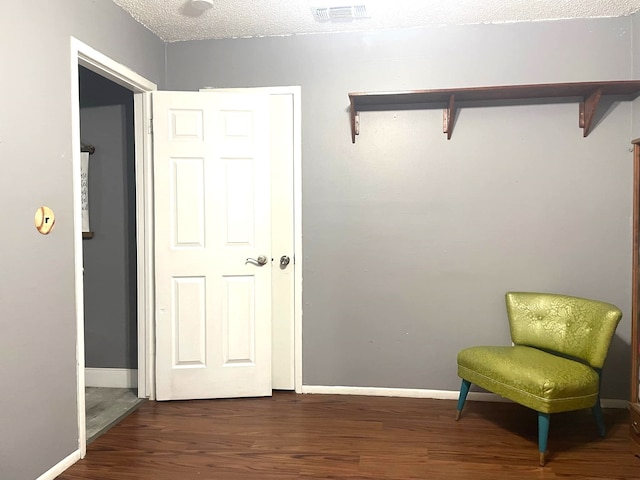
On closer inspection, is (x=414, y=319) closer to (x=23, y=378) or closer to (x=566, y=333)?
(x=566, y=333)

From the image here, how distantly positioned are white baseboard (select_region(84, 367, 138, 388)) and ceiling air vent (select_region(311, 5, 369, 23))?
2.67 m

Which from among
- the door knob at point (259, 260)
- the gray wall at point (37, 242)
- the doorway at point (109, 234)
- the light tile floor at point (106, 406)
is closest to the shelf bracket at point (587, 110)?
the door knob at point (259, 260)

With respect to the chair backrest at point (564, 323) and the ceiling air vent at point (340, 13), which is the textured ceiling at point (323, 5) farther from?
the chair backrest at point (564, 323)

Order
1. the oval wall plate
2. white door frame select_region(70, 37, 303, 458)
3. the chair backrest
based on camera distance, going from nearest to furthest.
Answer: the oval wall plate → the chair backrest → white door frame select_region(70, 37, 303, 458)

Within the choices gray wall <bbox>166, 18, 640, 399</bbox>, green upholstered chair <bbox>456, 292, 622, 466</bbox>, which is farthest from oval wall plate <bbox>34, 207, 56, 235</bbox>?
green upholstered chair <bbox>456, 292, 622, 466</bbox>


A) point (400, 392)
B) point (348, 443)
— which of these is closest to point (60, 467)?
point (348, 443)

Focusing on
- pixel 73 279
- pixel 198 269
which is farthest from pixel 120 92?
pixel 73 279

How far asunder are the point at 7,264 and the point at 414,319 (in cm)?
231

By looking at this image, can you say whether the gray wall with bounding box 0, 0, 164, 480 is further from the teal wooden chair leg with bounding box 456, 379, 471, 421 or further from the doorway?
the teal wooden chair leg with bounding box 456, 379, 471, 421

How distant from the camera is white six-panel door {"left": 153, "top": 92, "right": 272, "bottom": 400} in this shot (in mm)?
3127

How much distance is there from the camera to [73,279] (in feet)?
7.88

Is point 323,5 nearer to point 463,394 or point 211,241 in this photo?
point 211,241

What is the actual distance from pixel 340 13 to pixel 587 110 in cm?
162

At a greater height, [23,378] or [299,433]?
[23,378]
